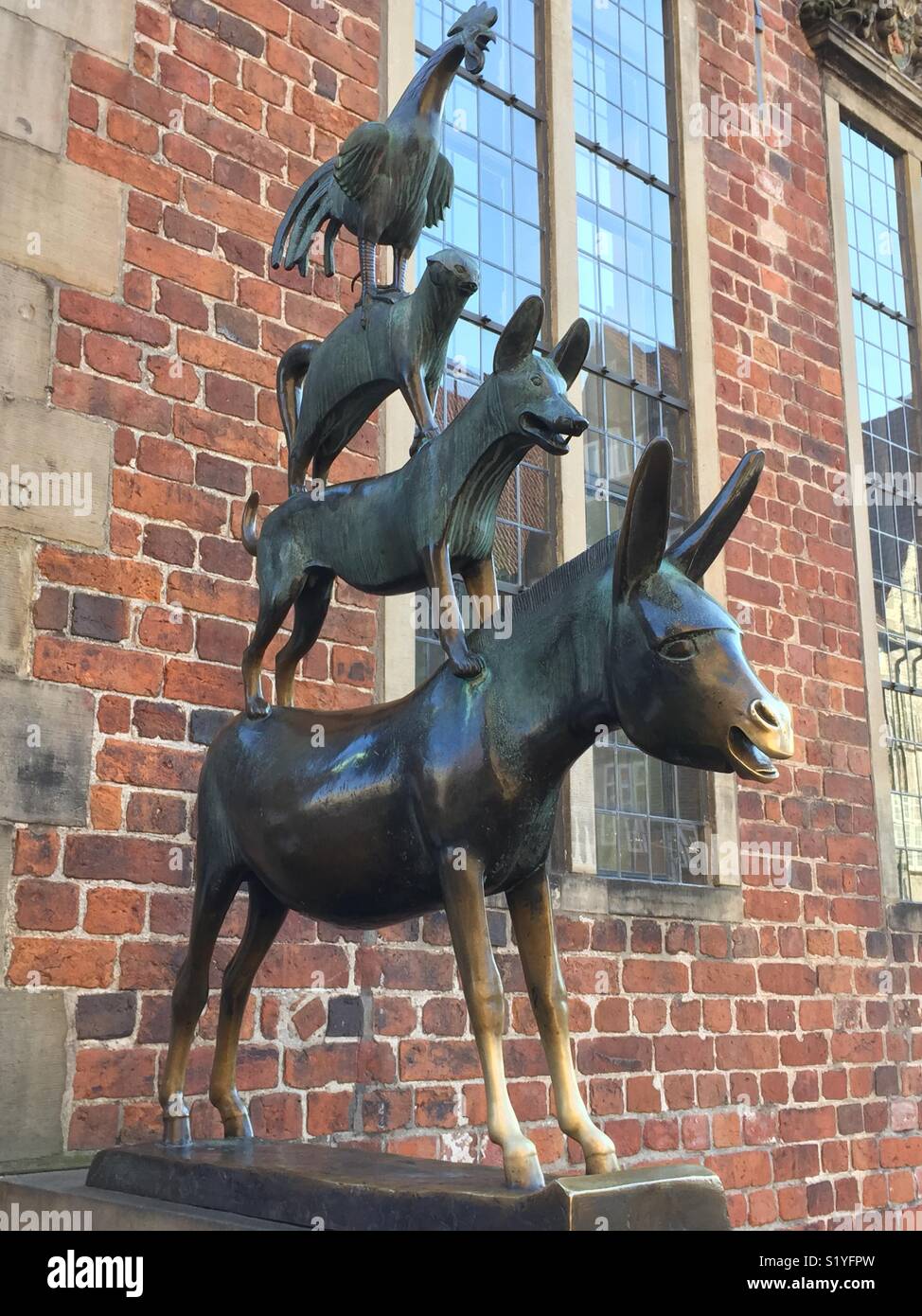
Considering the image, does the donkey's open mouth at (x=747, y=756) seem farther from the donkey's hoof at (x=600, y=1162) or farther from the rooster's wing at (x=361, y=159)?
the rooster's wing at (x=361, y=159)

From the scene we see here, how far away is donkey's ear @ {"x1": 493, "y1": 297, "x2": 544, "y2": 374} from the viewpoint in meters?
2.24

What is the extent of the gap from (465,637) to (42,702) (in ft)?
5.80

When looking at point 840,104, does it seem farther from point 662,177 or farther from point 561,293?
point 561,293

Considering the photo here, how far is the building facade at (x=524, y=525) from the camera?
3.72m

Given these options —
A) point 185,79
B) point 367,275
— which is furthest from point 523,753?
point 185,79

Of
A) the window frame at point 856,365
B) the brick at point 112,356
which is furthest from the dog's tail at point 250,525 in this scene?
the window frame at point 856,365

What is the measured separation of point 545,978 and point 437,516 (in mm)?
795

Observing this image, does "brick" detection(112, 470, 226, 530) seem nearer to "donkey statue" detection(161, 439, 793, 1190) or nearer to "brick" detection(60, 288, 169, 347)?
"brick" detection(60, 288, 169, 347)

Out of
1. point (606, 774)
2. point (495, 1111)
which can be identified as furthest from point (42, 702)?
point (606, 774)

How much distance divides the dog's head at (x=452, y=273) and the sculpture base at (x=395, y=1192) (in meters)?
1.54

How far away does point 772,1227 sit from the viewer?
5.49 meters

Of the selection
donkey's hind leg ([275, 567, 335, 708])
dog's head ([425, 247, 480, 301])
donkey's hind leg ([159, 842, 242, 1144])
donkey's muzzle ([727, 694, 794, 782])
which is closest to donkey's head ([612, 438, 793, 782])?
donkey's muzzle ([727, 694, 794, 782])

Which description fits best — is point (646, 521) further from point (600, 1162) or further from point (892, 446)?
point (892, 446)

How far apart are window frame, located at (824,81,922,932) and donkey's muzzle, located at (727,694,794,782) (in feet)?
16.5
